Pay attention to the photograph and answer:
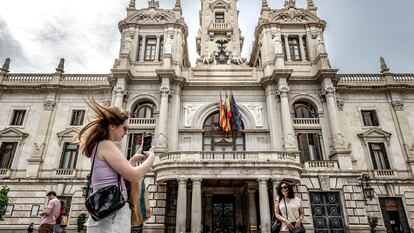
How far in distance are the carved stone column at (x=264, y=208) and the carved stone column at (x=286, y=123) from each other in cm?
462

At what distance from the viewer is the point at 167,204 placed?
19.0 meters

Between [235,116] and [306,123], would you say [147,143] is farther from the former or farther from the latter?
[306,123]

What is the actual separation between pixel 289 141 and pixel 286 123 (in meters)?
1.55

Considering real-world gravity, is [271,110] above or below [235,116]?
above

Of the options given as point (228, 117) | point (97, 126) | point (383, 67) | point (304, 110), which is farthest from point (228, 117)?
→ point (97, 126)

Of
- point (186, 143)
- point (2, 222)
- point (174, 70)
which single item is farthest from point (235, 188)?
point (2, 222)

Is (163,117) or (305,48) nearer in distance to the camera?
(163,117)

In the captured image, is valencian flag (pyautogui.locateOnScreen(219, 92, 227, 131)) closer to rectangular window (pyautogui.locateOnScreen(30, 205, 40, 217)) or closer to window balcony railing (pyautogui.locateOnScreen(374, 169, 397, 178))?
window balcony railing (pyautogui.locateOnScreen(374, 169, 397, 178))

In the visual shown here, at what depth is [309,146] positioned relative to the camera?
21641 millimetres

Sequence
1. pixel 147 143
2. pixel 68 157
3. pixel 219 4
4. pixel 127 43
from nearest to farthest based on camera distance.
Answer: pixel 147 143 → pixel 68 157 → pixel 127 43 → pixel 219 4

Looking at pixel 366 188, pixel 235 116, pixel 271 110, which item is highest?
pixel 271 110

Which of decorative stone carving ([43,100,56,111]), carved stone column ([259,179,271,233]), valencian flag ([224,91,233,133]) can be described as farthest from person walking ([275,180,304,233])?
decorative stone carving ([43,100,56,111])

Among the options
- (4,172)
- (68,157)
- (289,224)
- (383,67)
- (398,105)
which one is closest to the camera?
(289,224)

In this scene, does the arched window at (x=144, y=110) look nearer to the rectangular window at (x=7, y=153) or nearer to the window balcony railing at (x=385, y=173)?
the rectangular window at (x=7, y=153)
